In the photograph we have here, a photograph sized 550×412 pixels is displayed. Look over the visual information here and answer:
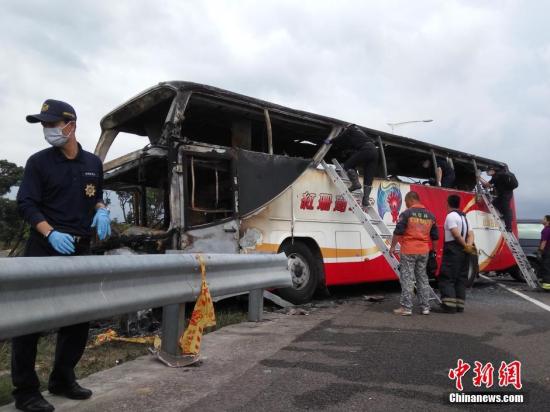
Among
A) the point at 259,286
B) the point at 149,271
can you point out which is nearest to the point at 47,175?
the point at 149,271

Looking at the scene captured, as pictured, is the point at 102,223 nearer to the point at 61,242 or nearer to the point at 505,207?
the point at 61,242

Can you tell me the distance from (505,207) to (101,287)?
11.9 m

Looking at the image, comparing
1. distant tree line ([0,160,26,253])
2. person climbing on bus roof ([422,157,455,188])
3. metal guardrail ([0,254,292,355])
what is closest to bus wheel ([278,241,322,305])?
metal guardrail ([0,254,292,355])

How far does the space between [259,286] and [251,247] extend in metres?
1.44

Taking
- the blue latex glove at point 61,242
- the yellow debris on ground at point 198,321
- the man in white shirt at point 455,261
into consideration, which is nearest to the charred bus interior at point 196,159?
the yellow debris on ground at point 198,321

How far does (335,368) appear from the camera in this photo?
414cm

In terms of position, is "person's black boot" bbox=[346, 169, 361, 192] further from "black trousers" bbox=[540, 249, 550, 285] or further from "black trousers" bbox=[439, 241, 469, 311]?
"black trousers" bbox=[540, 249, 550, 285]

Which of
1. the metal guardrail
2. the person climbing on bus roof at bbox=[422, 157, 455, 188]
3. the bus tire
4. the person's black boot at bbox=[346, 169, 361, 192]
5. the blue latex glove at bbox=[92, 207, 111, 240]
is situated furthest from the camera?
the bus tire

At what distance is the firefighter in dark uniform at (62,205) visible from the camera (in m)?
3.22

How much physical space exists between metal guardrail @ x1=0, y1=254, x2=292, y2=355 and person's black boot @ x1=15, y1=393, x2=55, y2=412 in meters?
0.45

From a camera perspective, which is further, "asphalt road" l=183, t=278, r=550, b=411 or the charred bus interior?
the charred bus interior

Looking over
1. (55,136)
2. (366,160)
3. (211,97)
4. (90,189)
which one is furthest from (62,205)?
(366,160)

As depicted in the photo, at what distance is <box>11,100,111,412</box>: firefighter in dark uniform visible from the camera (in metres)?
3.22

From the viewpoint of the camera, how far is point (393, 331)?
5.85 metres
